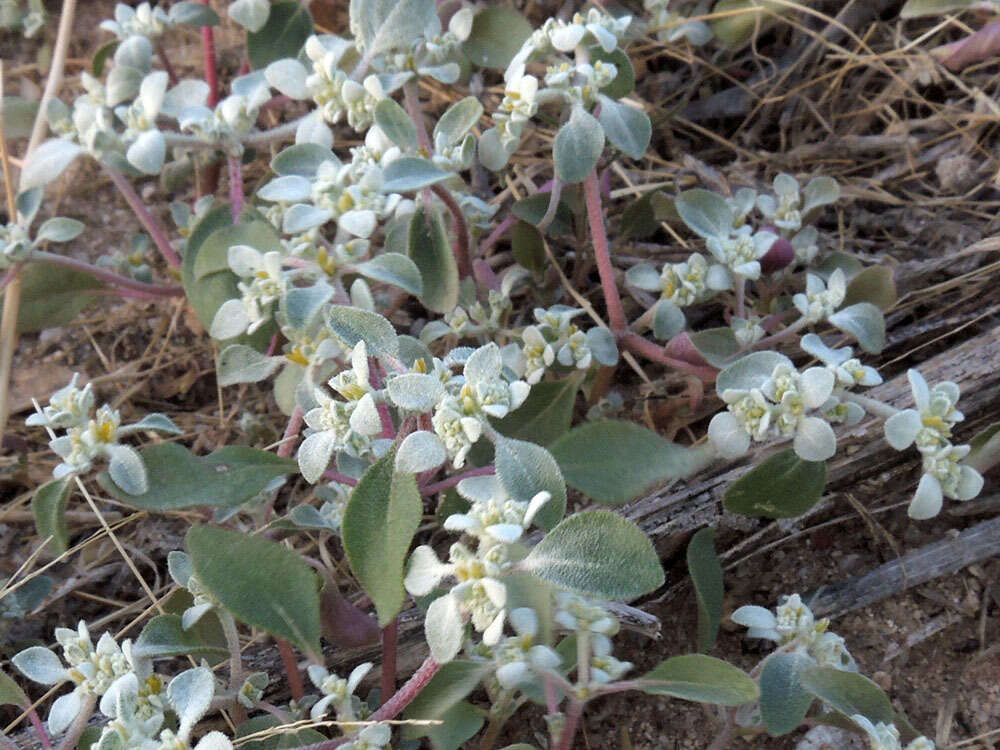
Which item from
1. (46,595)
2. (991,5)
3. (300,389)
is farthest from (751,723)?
(991,5)

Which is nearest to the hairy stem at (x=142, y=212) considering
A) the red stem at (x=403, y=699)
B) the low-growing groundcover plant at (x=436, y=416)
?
the low-growing groundcover plant at (x=436, y=416)

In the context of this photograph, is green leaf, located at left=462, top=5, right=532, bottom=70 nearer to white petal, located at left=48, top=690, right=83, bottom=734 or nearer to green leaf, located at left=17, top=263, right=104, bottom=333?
green leaf, located at left=17, top=263, right=104, bottom=333

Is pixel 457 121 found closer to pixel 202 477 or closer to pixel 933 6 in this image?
pixel 202 477

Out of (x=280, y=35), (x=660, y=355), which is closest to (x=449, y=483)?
(x=660, y=355)

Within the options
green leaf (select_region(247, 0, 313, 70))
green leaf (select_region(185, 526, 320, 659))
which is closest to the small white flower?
green leaf (select_region(185, 526, 320, 659))

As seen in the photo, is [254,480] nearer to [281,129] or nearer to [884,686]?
[281,129]

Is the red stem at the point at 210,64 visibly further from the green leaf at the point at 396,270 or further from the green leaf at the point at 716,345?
the green leaf at the point at 716,345
